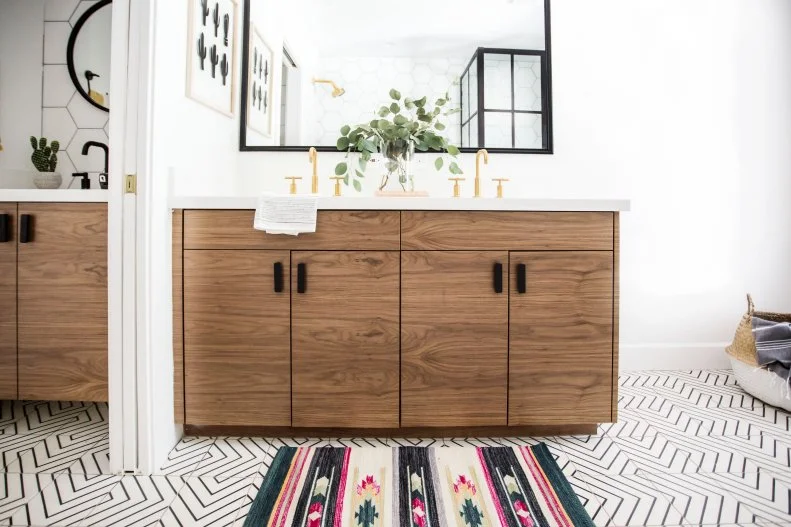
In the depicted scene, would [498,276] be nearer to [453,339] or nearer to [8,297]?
[453,339]

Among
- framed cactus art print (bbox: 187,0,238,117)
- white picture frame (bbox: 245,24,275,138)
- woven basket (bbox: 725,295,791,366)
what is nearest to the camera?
framed cactus art print (bbox: 187,0,238,117)

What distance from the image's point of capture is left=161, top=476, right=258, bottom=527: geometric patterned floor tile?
1161 mm

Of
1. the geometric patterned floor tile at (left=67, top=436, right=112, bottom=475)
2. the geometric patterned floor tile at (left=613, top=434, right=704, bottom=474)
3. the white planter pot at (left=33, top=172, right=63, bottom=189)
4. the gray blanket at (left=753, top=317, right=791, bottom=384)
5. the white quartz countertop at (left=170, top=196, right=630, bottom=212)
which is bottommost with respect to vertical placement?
the geometric patterned floor tile at (left=67, top=436, right=112, bottom=475)

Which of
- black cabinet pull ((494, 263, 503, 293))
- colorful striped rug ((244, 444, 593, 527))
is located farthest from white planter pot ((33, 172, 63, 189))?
black cabinet pull ((494, 263, 503, 293))

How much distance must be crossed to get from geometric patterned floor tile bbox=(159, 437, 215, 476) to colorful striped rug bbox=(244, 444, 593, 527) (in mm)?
268

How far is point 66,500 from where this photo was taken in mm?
1245

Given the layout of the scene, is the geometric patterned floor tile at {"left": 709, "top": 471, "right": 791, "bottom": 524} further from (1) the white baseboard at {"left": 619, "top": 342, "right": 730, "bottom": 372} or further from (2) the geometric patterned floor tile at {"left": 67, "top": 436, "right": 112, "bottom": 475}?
(2) the geometric patterned floor tile at {"left": 67, "top": 436, "right": 112, "bottom": 475}

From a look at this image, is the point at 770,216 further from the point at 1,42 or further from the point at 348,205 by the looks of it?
the point at 1,42

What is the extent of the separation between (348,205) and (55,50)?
174cm

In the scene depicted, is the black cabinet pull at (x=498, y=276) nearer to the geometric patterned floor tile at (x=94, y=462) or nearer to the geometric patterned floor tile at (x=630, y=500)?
the geometric patterned floor tile at (x=630, y=500)

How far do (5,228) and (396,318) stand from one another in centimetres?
142

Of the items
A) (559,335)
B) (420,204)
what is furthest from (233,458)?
(559,335)

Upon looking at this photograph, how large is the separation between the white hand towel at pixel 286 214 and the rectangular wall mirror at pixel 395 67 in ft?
2.39

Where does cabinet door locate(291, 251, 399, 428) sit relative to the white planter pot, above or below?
below
